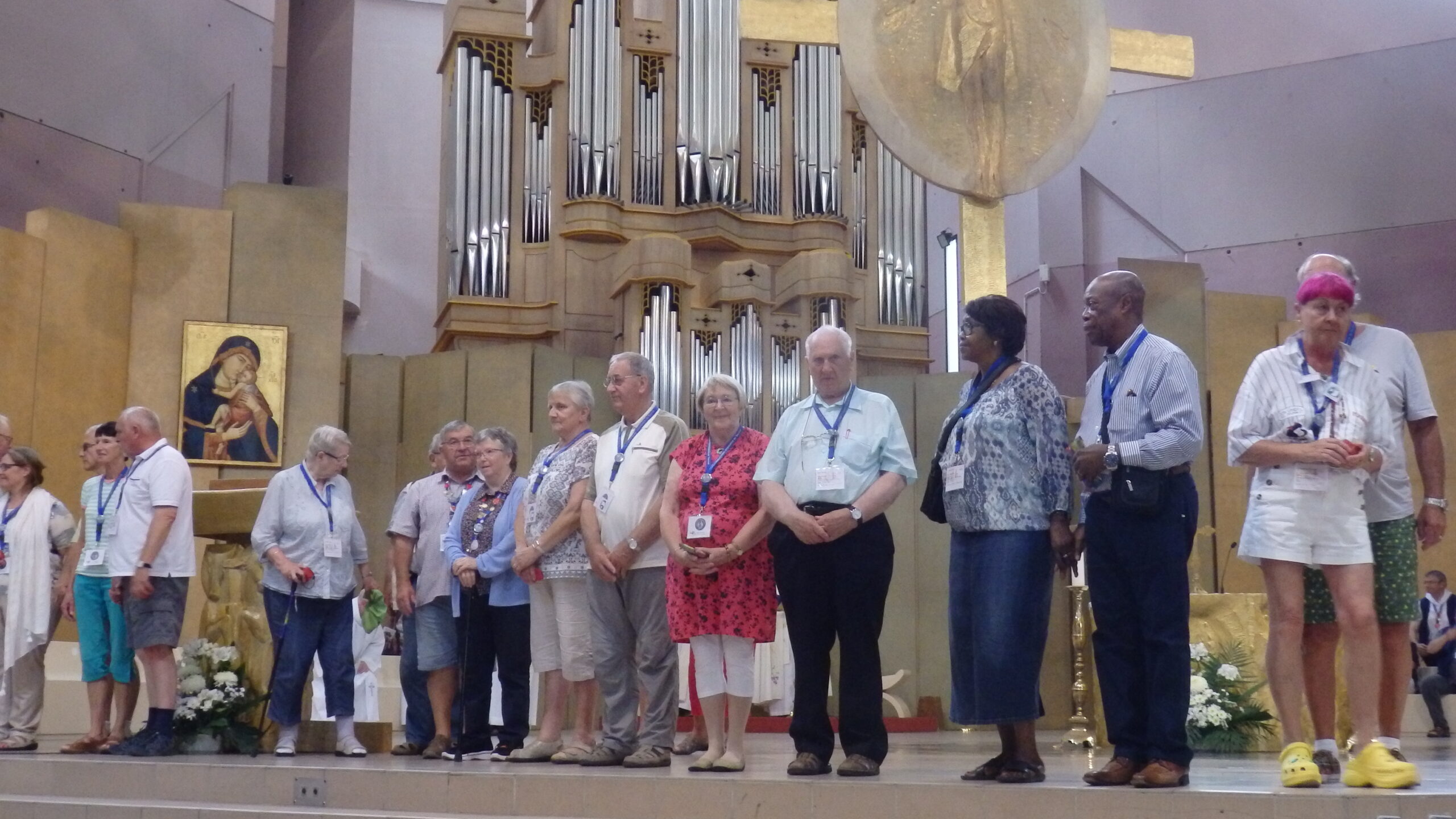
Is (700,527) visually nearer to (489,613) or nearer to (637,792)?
(637,792)

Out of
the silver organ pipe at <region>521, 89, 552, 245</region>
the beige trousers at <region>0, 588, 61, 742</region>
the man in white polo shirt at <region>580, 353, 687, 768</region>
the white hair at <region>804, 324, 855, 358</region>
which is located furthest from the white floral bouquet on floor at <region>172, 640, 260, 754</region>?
the silver organ pipe at <region>521, 89, 552, 245</region>

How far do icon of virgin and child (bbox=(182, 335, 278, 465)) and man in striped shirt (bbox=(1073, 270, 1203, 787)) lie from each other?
746 cm

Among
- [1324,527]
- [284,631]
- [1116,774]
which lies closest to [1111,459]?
[1324,527]

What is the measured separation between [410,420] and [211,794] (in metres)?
6.04

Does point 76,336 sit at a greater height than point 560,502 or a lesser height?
greater

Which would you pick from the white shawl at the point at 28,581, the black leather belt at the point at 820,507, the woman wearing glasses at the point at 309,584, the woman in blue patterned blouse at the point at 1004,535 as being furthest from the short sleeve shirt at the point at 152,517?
the woman in blue patterned blouse at the point at 1004,535

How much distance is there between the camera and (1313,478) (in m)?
3.77

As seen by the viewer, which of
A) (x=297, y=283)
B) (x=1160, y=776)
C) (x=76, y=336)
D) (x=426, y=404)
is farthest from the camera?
(x=426, y=404)

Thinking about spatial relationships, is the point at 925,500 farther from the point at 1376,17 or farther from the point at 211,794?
the point at 1376,17

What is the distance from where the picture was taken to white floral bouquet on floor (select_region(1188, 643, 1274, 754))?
5.89 m

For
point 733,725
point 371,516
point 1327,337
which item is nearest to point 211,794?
point 733,725

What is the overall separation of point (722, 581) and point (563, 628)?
78cm

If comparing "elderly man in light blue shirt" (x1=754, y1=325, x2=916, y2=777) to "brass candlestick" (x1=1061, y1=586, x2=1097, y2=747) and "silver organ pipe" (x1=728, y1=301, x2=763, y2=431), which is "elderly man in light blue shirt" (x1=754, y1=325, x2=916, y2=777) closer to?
"brass candlestick" (x1=1061, y1=586, x2=1097, y2=747)

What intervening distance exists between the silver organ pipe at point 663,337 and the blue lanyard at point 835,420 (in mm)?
6173
